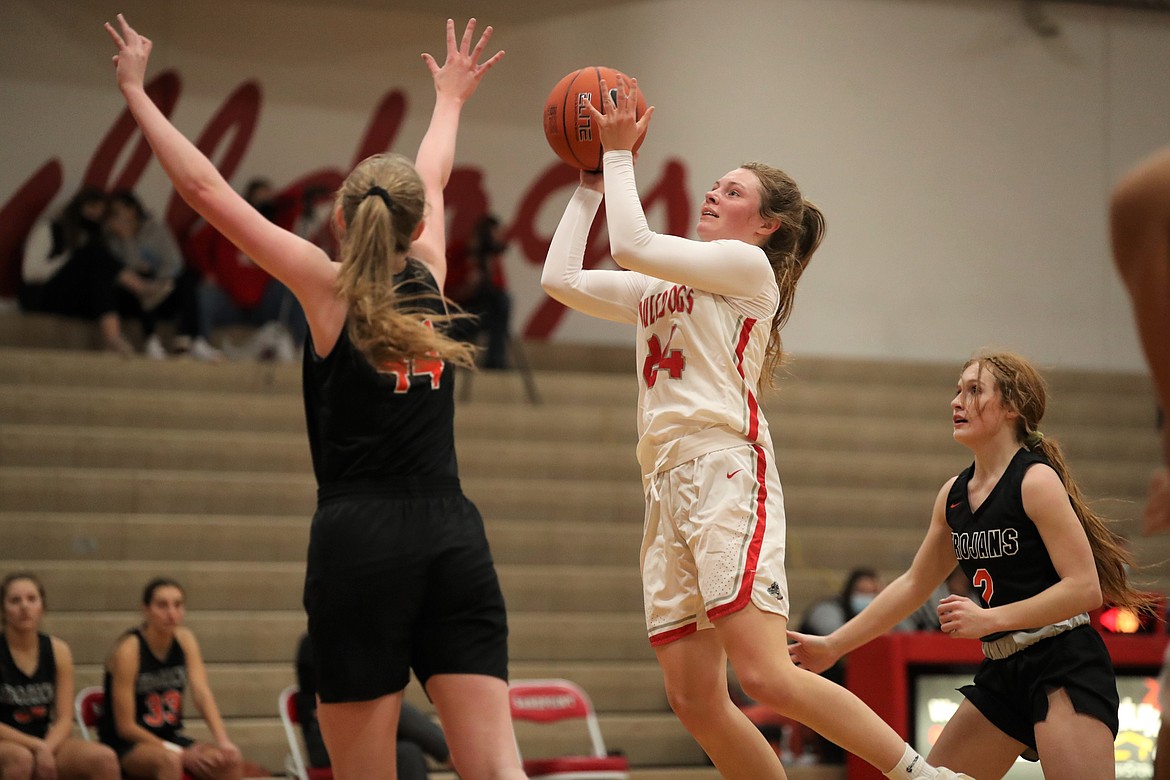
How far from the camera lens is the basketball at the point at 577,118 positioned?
404 cm

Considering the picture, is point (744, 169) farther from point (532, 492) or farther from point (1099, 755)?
point (532, 492)

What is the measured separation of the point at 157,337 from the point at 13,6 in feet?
11.4

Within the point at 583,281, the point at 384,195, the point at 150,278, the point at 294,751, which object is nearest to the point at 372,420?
Answer: the point at 384,195

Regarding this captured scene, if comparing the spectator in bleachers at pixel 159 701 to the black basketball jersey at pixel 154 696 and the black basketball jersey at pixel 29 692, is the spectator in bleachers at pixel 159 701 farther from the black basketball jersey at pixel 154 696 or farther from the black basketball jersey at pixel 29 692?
the black basketball jersey at pixel 29 692

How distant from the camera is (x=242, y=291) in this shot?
11.7 meters

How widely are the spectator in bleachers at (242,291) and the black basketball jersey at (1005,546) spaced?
838 cm

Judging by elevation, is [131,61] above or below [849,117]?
below

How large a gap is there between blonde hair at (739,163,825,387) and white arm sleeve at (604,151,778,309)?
254 mm

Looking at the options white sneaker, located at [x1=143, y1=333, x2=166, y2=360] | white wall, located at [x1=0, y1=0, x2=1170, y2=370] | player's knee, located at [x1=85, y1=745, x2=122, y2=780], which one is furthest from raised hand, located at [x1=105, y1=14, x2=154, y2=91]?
white wall, located at [x1=0, y1=0, x2=1170, y2=370]

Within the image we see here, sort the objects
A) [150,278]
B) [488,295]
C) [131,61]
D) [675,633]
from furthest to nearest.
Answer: [488,295] → [150,278] → [675,633] → [131,61]

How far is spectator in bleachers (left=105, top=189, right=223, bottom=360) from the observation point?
36.0 feet

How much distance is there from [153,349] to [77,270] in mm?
939

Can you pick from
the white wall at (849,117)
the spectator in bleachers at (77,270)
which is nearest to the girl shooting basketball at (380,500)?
the spectator in bleachers at (77,270)

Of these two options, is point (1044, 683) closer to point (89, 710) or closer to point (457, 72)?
point (457, 72)
